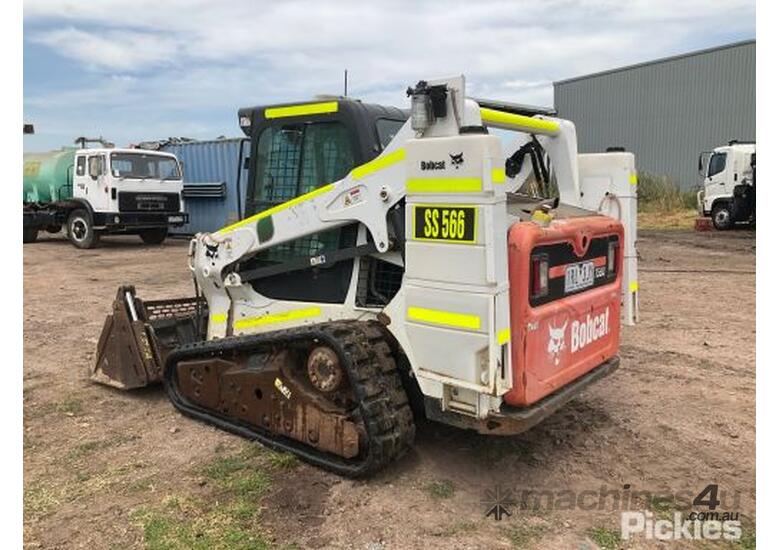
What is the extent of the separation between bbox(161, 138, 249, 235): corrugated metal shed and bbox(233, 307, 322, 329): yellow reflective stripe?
49.7 feet

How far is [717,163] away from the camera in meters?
20.2

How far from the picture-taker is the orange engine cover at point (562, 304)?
346 cm

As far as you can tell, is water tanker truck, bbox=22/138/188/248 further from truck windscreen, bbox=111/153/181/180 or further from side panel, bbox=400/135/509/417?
side panel, bbox=400/135/509/417

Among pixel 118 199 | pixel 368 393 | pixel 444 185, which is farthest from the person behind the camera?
pixel 118 199

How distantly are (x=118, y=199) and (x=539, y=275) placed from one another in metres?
15.4

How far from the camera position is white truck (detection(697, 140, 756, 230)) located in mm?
19453

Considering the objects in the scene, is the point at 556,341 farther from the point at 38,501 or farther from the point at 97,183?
the point at 97,183

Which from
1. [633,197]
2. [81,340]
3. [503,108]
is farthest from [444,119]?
[81,340]

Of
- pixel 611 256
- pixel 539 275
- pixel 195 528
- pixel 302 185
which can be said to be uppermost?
pixel 302 185

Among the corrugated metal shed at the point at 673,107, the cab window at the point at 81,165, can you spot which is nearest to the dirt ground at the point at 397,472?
the cab window at the point at 81,165

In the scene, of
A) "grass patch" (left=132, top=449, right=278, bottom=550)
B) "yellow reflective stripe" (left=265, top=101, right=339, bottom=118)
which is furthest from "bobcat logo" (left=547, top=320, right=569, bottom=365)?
"yellow reflective stripe" (left=265, top=101, right=339, bottom=118)

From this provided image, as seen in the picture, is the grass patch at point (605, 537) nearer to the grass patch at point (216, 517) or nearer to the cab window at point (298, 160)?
the grass patch at point (216, 517)

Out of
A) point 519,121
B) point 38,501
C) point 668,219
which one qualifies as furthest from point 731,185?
point 38,501

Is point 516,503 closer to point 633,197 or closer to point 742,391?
point 633,197
